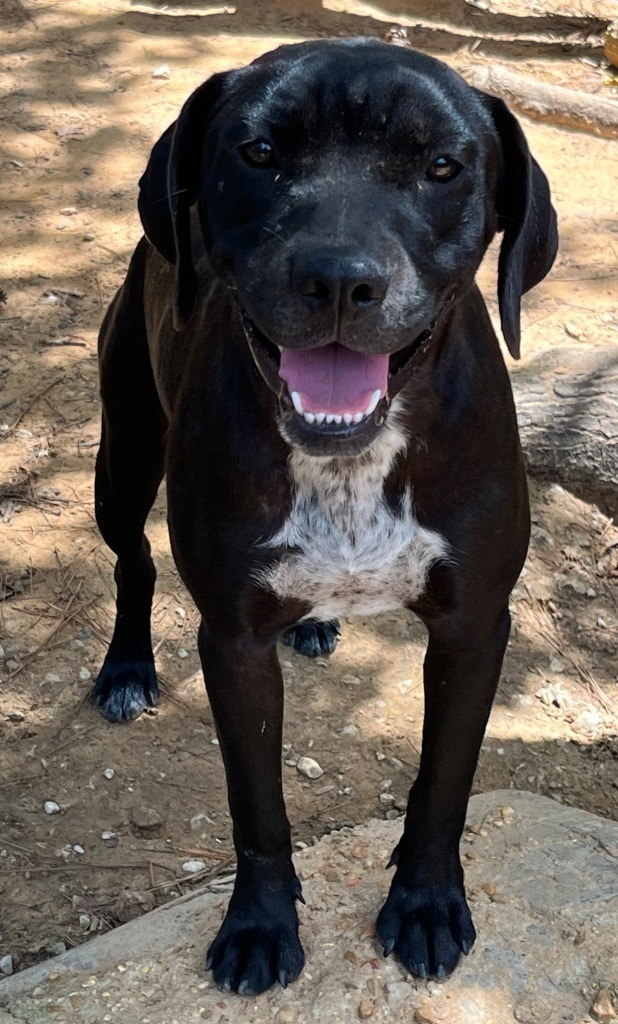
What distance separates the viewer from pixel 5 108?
23.3 ft

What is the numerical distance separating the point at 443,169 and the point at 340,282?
1.22 ft

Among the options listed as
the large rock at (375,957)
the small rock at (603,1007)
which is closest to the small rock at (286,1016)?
the large rock at (375,957)

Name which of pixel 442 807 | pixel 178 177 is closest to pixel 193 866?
pixel 442 807

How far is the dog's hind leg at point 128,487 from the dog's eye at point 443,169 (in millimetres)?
1339

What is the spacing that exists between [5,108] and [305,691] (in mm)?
4363

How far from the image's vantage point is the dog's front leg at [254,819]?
281cm

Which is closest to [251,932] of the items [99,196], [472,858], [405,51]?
[472,858]

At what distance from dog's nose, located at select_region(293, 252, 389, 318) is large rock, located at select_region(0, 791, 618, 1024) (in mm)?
1471

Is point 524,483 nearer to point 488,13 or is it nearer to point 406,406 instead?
point 406,406

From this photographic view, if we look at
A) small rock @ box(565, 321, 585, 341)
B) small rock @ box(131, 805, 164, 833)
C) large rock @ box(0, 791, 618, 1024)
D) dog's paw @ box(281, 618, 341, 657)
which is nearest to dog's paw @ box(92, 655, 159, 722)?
small rock @ box(131, 805, 164, 833)

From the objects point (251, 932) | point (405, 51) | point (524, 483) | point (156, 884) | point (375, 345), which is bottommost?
point (156, 884)

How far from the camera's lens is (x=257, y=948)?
9.48 ft

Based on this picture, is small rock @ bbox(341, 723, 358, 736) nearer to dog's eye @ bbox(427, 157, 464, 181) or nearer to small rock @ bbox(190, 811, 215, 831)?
small rock @ bbox(190, 811, 215, 831)

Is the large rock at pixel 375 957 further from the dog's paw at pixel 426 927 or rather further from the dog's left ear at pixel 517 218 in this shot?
the dog's left ear at pixel 517 218
